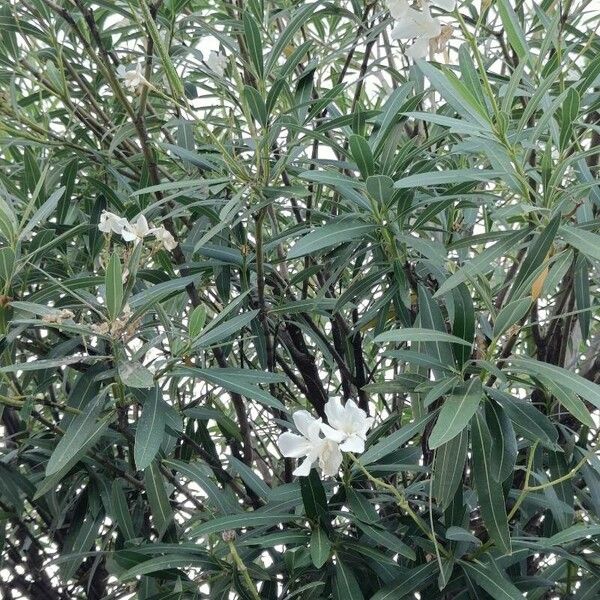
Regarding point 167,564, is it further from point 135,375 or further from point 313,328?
point 313,328

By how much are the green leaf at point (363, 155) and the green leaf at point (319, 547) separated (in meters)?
0.44

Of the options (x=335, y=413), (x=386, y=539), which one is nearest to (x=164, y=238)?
(x=335, y=413)

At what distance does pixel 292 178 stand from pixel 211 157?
280mm

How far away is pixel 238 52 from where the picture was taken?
149 cm

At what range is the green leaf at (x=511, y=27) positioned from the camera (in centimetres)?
110

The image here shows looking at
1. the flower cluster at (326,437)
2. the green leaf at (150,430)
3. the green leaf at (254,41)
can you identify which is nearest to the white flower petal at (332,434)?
the flower cluster at (326,437)

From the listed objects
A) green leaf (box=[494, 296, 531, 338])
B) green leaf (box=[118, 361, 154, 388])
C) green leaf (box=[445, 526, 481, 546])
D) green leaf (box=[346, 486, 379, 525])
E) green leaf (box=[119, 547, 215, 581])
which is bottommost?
green leaf (box=[119, 547, 215, 581])

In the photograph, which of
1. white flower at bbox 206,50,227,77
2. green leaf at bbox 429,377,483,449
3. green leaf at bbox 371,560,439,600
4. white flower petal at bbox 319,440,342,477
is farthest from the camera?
white flower at bbox 206,50,227,77

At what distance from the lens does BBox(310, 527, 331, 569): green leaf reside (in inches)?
42.3

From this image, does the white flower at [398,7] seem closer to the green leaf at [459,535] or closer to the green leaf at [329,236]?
the green leaf at [329,236]

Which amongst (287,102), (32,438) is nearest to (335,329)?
(287,102)

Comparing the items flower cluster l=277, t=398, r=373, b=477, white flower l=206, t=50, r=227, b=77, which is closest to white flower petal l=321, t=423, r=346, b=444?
flower cluster l=277, t=398, r=373, b=477

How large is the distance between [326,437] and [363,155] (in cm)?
37

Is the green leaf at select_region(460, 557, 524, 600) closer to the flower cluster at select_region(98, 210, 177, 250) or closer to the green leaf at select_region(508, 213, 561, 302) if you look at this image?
the green leaf at select_region(508, 213, 561, 302)
